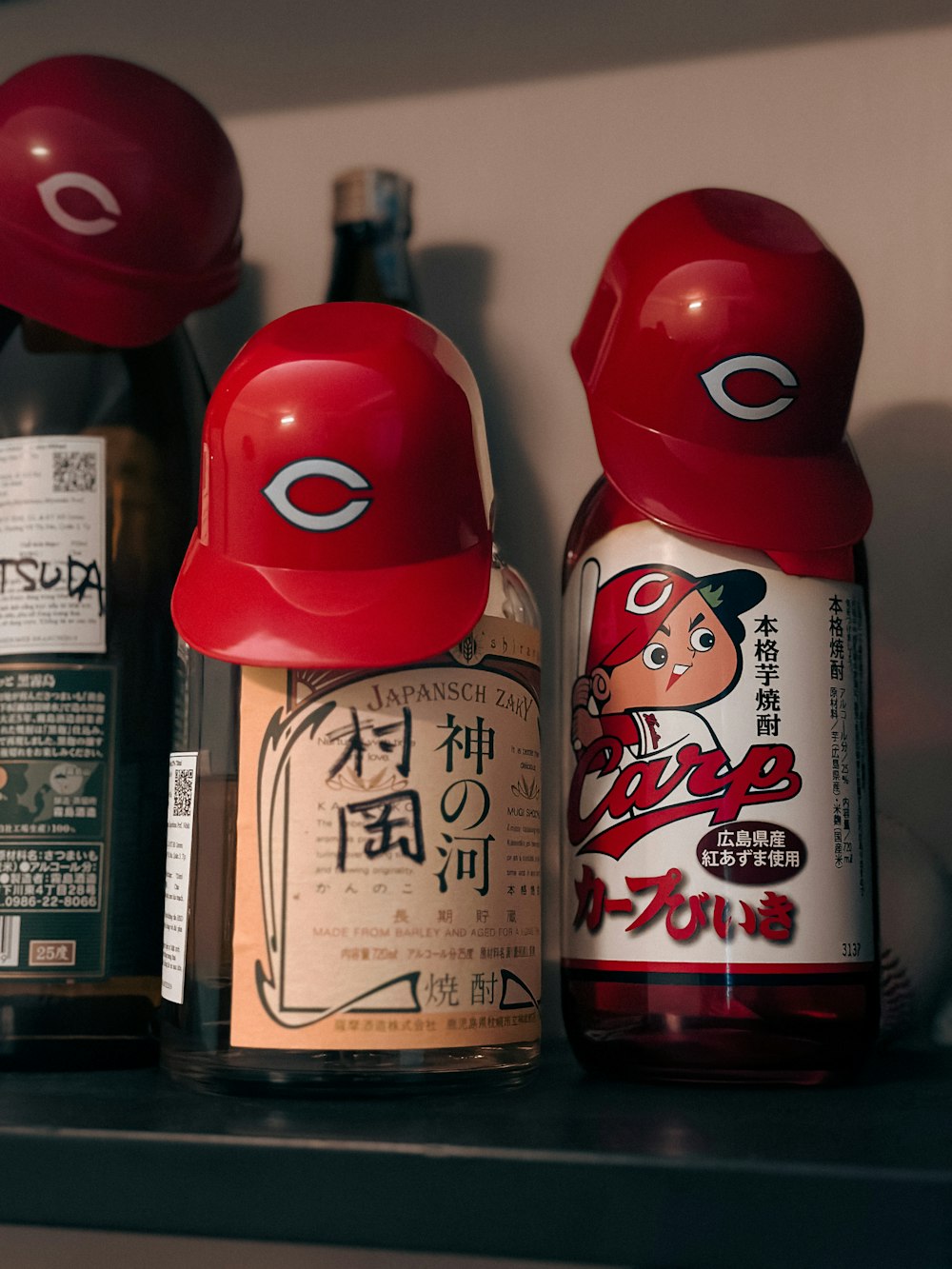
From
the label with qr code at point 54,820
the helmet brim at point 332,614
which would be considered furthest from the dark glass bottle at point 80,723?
the helmet brim at point 332,614

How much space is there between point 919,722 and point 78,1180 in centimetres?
45

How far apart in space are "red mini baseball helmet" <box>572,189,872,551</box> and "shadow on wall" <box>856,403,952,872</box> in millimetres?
138

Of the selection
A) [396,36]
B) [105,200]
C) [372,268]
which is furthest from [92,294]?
[396,36]

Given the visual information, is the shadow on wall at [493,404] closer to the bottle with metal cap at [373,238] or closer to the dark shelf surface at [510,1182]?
the bottle with metal cap at [373,238]

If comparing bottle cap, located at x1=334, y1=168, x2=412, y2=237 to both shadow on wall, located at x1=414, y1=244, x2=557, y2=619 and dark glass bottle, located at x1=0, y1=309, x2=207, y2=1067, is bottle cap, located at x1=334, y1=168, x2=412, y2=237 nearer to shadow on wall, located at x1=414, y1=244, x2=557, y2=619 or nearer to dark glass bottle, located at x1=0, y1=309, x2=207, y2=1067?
shadow on wall, located at x1=414, y1=244, x2=557, y2=619

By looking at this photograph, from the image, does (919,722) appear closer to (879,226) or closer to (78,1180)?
(879,226)

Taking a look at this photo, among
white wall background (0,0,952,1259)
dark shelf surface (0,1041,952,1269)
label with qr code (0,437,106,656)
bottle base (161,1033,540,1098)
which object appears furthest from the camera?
white wall background (0,0,952,1259)

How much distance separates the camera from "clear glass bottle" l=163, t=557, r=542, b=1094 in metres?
0.45

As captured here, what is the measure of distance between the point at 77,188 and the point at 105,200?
1 cm

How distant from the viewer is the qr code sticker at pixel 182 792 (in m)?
0.49

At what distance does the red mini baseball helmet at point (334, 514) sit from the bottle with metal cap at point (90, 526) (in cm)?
10

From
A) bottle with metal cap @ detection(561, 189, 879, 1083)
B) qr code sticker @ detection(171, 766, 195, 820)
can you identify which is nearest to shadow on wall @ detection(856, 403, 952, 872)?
bottle with metal cap @ detection(561, 189, 879, 1083)

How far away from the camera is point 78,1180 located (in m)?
0.36

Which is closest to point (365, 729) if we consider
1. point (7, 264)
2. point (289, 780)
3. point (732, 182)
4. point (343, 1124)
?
point (289, 780)
